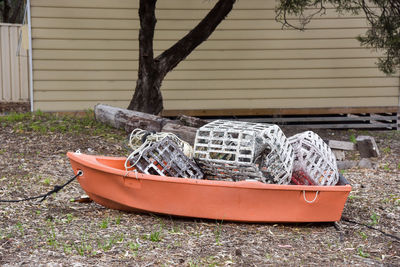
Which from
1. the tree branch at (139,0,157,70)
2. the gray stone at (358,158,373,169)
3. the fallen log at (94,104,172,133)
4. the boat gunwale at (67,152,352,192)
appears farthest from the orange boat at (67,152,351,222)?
the tree branch at (139,0,157,70)

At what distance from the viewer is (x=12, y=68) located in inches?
513

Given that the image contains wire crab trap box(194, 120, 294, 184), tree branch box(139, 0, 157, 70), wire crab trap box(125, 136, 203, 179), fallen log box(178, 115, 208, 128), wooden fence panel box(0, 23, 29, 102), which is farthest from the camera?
wooden fence panel box(0, 23, 29, 102)

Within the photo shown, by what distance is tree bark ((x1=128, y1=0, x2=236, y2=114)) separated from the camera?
325 inches

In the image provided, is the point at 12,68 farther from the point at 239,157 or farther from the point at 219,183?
the point at 219,183

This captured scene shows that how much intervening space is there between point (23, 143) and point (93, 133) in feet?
3.39

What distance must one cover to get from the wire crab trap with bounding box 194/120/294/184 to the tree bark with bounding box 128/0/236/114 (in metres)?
3.86

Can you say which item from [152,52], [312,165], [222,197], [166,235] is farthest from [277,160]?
[152,52]

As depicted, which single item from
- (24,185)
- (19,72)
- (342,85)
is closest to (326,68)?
(342,85)

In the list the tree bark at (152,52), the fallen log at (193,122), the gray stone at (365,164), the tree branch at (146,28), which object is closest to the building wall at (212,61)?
the tree bark at (152,52)

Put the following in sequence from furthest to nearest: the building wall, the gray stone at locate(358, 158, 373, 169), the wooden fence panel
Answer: the wooden fence panel → the building wall → the gray stone at locate(358, 158, 373, 169)

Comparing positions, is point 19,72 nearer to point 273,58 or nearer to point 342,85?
point 273,58

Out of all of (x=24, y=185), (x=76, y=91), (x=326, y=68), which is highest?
(x=326, y=68)

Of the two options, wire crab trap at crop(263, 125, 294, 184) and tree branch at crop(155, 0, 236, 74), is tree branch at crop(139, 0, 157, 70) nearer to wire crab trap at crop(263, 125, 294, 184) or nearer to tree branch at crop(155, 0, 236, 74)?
tree branch at crop(155, 0, 236, 74)

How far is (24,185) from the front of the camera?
221 inches
